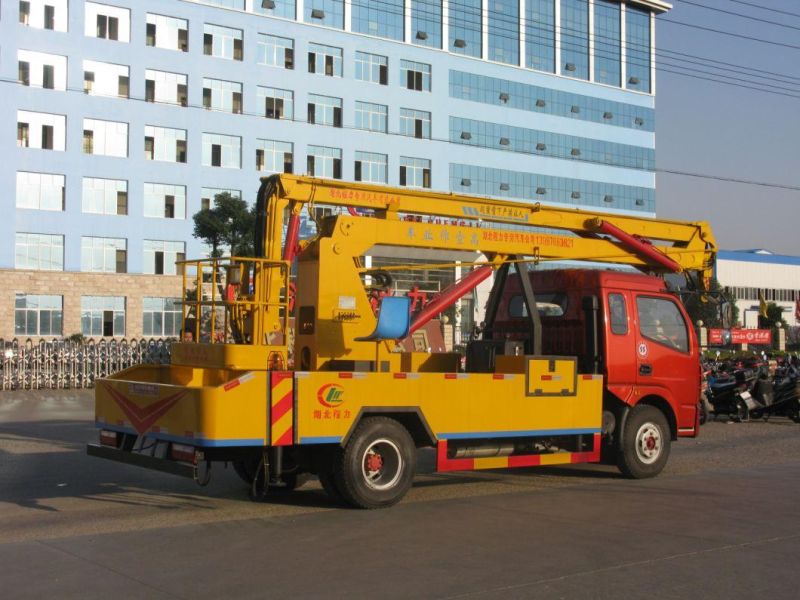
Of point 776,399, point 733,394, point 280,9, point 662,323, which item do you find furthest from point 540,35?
point 662,323

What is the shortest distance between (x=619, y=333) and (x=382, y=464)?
4.00 metres

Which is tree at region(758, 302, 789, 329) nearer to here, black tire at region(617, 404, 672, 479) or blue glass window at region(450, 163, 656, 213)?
blue glass window at region(450, 163, 656, 213)

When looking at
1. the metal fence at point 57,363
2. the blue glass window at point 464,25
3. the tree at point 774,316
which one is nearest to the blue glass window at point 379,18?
the blue glass window at point 464,25

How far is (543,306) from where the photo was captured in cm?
1322

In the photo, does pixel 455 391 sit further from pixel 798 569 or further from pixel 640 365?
pixel 798 569

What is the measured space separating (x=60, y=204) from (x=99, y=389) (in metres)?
40.3

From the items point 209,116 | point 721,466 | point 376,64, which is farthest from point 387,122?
point 721,466

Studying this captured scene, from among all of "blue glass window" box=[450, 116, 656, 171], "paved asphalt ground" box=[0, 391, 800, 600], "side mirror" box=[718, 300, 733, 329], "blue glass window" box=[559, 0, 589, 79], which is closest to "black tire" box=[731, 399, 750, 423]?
"paved asphalt ground" box=[0, 391, 800, 600]

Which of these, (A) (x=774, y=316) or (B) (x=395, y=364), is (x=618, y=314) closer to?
(B) (x=395, y=364)

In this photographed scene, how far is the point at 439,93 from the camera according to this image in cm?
5697

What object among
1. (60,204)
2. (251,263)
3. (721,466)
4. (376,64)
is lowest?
(721,466)

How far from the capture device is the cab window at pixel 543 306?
13023 millimetres

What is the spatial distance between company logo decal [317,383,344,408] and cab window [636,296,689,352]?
4769 millimetres

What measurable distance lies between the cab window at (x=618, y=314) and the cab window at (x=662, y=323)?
28cm
